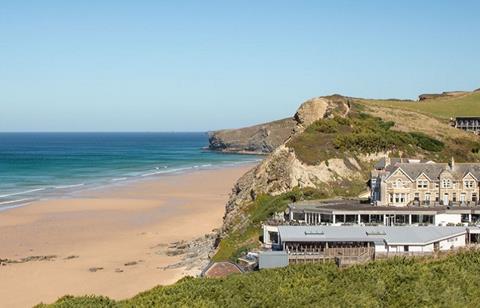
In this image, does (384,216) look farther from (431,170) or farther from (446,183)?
(431,170)

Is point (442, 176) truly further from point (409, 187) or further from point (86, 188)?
point (86, 188)

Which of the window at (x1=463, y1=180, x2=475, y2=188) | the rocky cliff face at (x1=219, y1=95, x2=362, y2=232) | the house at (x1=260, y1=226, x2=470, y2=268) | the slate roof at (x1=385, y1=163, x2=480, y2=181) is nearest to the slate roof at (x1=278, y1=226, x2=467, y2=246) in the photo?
the house at (x1=260, y1=226, x2=470, y2=268)

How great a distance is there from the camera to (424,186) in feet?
148

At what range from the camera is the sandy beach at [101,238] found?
41.4 meters

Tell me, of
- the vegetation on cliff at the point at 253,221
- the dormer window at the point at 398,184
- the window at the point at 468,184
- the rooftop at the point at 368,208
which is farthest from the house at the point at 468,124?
the rooftop at the point at 368,208

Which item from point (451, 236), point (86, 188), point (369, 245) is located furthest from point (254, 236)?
point (86, 188)

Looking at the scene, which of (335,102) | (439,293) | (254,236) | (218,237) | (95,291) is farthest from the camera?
(335,102)

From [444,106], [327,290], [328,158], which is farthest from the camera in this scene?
[444,106]

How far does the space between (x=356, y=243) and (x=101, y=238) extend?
27.2 meters

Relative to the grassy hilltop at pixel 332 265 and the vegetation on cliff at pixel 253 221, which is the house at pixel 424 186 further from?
the grassy hilltop at pixel 332 265

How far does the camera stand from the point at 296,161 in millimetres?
53094

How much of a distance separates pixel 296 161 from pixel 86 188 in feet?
148

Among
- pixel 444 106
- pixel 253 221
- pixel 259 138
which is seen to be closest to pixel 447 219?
pixel 253 221

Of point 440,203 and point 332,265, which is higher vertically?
point 440,203
